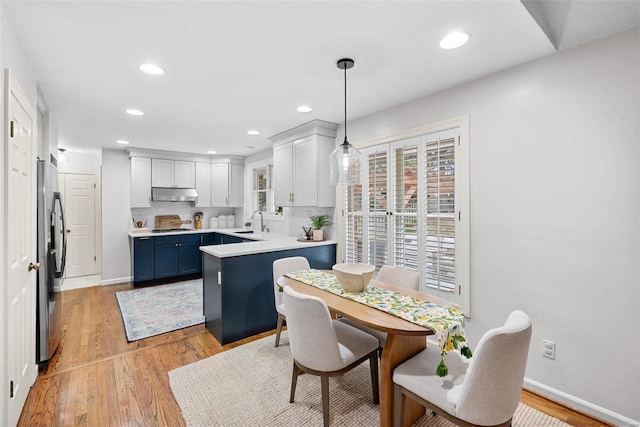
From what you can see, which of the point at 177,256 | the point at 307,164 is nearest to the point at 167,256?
the point at 177,256

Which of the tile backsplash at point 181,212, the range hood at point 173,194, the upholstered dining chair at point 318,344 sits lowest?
the upholstered dining chair at point 318,344

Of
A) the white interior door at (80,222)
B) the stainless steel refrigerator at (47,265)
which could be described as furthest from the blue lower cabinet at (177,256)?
the stainless steel refrigerator at (47,265)

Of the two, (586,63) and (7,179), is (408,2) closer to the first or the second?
(586,63)

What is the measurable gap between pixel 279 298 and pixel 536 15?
106 inches

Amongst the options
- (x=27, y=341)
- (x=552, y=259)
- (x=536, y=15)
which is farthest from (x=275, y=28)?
(x=27, y=341)

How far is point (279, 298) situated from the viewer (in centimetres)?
278

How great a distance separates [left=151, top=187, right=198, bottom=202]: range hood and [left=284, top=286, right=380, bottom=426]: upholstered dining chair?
454 cm

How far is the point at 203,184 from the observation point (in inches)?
235

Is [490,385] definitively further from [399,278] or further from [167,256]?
[167,256]

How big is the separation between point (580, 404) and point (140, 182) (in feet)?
20.1

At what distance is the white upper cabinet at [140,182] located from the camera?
5.25 metres

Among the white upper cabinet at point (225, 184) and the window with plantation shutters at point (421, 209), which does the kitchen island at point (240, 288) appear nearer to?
the window with plantation shutters at point (421, 209)

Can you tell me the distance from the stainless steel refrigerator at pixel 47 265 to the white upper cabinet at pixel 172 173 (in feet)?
9.07

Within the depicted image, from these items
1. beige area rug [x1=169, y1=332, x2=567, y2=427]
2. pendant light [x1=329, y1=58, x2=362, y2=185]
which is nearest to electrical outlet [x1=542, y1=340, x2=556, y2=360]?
beige area rug [x1=169, y1=332, x2=567, y2=427]
